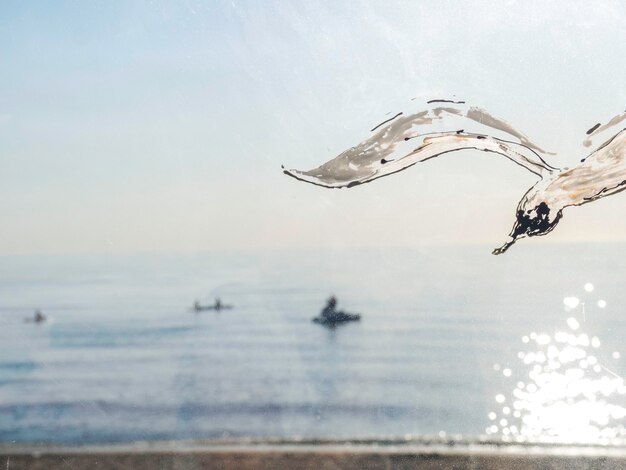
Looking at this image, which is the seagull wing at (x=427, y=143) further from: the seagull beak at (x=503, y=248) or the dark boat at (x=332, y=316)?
the dark boat at (x=332, y=316)

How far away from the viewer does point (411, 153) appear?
167 centimetres

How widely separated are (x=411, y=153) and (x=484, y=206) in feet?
0.73

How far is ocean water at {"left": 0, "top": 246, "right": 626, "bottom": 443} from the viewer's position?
1.66 metres

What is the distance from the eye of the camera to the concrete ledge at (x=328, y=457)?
1646mm

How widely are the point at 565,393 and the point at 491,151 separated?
0.63 m

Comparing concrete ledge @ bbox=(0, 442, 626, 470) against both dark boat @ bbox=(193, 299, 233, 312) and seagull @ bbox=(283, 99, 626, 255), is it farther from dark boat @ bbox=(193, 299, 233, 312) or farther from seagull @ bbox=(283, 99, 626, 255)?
seagull @ bbox=(283, 99, 626, 255)

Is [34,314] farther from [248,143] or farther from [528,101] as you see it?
[528,101]

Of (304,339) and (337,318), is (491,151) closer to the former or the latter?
(337,318)

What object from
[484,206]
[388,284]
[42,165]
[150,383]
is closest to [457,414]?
[388,284]

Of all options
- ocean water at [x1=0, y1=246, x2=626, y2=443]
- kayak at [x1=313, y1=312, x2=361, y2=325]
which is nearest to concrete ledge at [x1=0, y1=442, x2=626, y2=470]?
ocean water at [x1=0, y1=246, x2=626, y2=443]

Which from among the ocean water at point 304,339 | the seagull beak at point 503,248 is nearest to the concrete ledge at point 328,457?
the ocean water at point 304,339

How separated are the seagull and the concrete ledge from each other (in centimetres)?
51

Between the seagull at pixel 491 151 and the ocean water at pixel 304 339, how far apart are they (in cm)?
10

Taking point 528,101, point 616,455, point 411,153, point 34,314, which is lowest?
point 616,455
